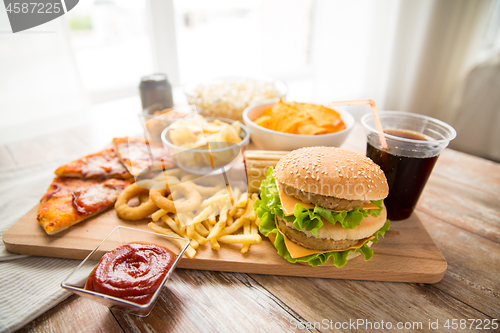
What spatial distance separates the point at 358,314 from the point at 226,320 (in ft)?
2.01

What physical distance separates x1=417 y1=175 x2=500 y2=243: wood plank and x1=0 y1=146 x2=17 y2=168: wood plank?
11.2ft

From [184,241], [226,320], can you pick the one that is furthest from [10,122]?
[226,320]

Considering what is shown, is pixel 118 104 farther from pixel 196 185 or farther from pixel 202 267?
pixel 202 267

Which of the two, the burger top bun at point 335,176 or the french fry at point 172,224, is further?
the french fry at point 172,224

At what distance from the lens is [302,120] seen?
2039 millimetres

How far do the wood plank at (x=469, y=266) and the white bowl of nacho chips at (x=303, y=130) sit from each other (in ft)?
2.76

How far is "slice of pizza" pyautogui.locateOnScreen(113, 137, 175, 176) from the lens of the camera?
6.51ft

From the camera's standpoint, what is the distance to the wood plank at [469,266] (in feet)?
4.47

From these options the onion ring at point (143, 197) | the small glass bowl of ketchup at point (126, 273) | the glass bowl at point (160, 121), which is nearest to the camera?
the small glass bowl of ketchup at point (126, 273)

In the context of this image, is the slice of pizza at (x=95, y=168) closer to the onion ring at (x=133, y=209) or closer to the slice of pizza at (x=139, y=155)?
the slice of pizza at (x=139, y=155)

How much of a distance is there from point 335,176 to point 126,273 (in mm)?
1075

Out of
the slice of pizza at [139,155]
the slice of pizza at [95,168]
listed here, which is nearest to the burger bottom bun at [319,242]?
the slice of pizza at [139,155]

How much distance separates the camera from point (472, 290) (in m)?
1.40

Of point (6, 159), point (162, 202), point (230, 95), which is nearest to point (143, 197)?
point (162, 202)
